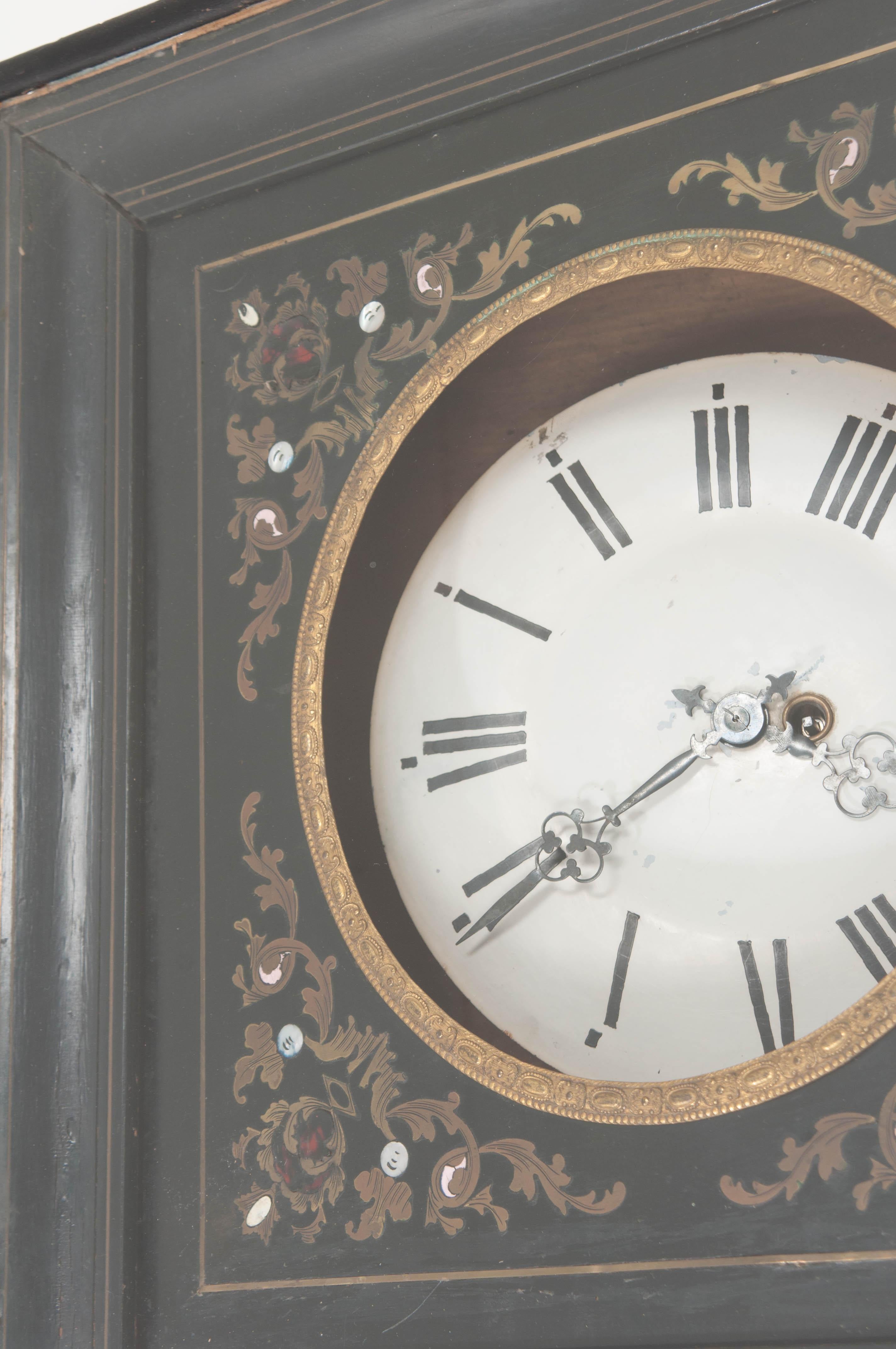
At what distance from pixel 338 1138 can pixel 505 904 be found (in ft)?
0.90

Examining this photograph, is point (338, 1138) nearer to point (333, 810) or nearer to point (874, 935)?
point (333, 810)

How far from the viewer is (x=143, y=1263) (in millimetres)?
1126

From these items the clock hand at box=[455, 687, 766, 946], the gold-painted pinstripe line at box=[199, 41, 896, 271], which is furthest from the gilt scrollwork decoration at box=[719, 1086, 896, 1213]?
the gold-painted pinstripe line at box=[199, 41, 896, 271]

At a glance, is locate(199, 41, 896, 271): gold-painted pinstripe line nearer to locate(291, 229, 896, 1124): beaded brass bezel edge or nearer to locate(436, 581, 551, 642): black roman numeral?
locate(291, 229, 896, 1124): beaded brass bezel edge

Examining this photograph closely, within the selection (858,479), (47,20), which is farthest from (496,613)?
(47,20)

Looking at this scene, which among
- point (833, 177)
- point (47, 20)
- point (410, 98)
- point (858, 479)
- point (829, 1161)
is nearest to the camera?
point (829, 1161)

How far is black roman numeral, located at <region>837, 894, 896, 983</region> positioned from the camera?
1031 mm

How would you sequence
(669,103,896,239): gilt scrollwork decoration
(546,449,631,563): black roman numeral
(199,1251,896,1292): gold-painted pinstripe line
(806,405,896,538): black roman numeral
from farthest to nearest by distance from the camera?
(546,449,631,563): black roman numeral → (806,405,896,538): black roman numeral → (669,103,896,239): gilt scrollwork decoration → (199,1251,896,1292): gold-painted pinstripe line

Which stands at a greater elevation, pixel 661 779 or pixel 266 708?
pixel 266 708

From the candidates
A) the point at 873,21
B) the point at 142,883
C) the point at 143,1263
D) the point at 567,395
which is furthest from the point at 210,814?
the point at 873,21

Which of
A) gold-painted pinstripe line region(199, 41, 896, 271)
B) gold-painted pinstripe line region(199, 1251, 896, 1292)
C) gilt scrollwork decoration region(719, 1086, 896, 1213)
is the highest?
gold-painted pinstripe line region(199, 41, 896, 271)

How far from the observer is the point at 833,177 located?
1.03 metres

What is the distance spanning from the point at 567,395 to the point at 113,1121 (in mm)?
872

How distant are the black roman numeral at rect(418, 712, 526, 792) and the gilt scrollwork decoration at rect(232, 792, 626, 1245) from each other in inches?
7.7
